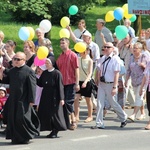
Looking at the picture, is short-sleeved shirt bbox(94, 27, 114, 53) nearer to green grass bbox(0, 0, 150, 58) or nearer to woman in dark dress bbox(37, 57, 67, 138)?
woman in dark dress bbox(37, 57, 67, 138)

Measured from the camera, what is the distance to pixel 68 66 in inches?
566

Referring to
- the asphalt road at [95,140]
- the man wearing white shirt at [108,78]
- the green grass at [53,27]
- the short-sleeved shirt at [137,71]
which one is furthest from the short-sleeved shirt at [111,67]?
the green grass at [53,27]

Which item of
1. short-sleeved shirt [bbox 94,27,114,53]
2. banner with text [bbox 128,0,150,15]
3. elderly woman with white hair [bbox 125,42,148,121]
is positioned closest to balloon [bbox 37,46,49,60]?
elderly woman with white hair [bbox 125,42,148,121]

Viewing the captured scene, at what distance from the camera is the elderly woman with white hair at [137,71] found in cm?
1562

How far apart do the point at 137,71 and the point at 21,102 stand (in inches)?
152

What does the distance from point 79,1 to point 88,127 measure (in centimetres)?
1450

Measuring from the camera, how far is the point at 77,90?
14.5 metres

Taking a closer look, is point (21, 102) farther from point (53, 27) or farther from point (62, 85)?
point (53, 27)

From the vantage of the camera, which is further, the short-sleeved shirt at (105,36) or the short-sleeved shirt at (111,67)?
the short-sleeved shirt at (105,36)

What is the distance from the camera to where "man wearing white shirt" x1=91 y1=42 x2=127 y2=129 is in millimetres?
14301

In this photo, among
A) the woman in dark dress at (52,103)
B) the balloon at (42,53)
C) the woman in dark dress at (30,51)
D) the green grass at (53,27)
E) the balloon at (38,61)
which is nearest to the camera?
the woman in dark dress at (52,103)

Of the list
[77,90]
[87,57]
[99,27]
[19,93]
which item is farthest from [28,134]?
[99,27]

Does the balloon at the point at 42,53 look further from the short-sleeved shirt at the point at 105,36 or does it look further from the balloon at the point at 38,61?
the short-sleeved shirt at the point at 105,36

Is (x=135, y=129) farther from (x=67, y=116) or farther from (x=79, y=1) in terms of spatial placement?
(x=79, y=1)
